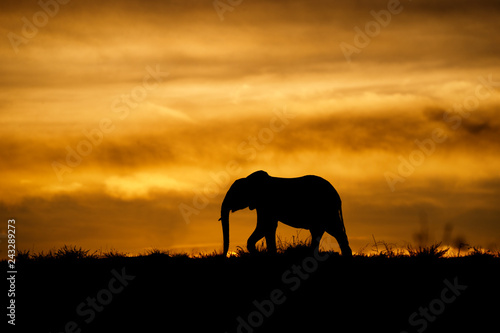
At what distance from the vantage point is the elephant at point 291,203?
23000 mm

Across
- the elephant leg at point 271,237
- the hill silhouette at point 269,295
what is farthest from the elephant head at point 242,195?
the hill silhouette at point 269,295

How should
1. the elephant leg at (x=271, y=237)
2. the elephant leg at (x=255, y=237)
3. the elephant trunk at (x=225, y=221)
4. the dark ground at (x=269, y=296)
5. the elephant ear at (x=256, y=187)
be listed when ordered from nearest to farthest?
the dark ground at (x=269, y=296) → the elephant leg at (x=271, y=237) → the elephant leg at (x=255, y=237) → the elephant trunk at (x=225, y=221) → the elephant ear at (x=256, y=187)

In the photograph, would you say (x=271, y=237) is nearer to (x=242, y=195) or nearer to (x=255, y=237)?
(x=255, y=237)

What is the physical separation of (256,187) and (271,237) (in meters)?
2.19

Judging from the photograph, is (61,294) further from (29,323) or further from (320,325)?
(320,325)

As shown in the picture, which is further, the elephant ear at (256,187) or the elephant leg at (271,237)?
the elephant ear at (256,187)

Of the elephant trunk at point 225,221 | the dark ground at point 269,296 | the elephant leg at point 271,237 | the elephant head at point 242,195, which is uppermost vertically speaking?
the elephant head at point 242,195

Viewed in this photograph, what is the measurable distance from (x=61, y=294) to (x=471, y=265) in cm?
987

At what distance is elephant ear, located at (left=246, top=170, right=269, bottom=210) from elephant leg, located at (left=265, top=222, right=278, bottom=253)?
916 mm

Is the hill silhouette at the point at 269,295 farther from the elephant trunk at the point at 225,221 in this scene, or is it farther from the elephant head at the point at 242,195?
the elephant head at the point at 242,195

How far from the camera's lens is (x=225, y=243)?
2238 centimetres

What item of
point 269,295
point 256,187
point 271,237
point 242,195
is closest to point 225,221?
point 242,195

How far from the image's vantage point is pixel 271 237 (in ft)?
71.9

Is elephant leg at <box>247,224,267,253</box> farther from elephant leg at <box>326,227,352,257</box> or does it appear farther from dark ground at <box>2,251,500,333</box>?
dark ground at <box>2,251,500,333</box>
